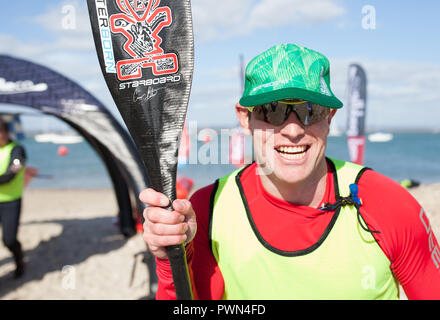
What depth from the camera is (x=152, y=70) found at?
52.2 inches

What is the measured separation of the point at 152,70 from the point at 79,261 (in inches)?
198

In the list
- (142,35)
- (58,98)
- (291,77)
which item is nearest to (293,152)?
(291,77)

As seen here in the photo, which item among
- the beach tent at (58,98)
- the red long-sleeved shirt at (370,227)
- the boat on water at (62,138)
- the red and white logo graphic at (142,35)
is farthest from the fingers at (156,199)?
the boat on water at (62,138)

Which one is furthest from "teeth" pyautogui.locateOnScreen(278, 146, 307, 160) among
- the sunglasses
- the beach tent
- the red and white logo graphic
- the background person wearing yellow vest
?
the background person wearing yellow vest

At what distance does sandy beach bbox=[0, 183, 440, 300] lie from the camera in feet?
15.0

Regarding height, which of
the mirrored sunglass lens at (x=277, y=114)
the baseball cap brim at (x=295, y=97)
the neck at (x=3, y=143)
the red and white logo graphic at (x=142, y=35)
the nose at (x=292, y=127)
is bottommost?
the neck at (x=3, y=143)

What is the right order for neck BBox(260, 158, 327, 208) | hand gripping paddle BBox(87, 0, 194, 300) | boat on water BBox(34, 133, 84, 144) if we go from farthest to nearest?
boat on water BBox(34, 133, 84, 144) < neck BBox(260, 158, 327, 208) < hand gripping paddle BBox(87, 0, 194, 300)

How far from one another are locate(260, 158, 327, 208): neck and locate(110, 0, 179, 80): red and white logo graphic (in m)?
0.66

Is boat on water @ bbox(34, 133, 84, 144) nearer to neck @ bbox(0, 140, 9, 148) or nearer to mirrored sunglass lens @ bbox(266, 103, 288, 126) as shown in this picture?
neck @ bbox(0, 140, 9, 148)

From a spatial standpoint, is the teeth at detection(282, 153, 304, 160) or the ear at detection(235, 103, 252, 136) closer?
the teeth at detection(282, 153, 304, 160)

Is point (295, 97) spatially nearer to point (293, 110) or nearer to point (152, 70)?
point (293, 110)

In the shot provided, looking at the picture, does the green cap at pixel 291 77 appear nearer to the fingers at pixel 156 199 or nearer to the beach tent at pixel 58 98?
the fingers at pixel 156 199

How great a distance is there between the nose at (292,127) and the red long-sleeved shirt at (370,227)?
303 millimetres

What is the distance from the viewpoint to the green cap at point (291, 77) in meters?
1.33
